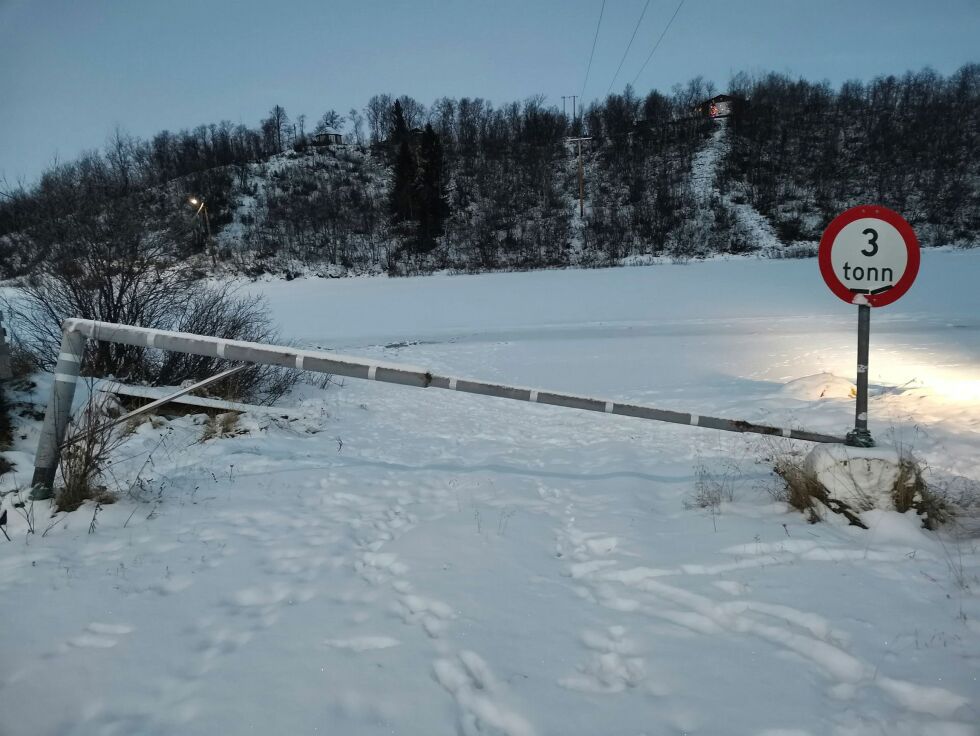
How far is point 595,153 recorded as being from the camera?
6894cm

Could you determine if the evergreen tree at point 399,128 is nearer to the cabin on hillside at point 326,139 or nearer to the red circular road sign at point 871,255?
the cabin on hillside at point 326,139

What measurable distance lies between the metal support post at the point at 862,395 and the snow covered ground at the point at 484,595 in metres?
0.67

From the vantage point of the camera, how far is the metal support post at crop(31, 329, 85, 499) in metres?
3.41

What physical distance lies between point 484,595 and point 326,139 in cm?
9099

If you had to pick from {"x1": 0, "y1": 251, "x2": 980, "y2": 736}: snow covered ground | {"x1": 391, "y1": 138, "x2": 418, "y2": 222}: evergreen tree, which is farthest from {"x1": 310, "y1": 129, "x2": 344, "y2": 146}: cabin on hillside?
{"x1": 0, "y1": 251, "x2": 980, "y2": 736}: snow covered ground

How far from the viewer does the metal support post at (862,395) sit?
12.2 ft

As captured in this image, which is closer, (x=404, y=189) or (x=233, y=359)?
(x=233, y=359)

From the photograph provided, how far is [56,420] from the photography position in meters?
3.43

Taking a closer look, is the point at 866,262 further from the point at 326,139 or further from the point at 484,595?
the point at 326,139

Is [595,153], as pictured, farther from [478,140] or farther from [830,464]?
[830,464]

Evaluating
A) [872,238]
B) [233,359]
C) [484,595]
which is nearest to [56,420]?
[233,359]

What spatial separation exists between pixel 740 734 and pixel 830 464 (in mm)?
2249

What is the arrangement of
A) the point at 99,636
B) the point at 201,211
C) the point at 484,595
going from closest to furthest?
1. the point at 99,636
2. the point at 484,595
3. the point at 201,211

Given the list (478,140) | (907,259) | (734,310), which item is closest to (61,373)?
(907,259)
